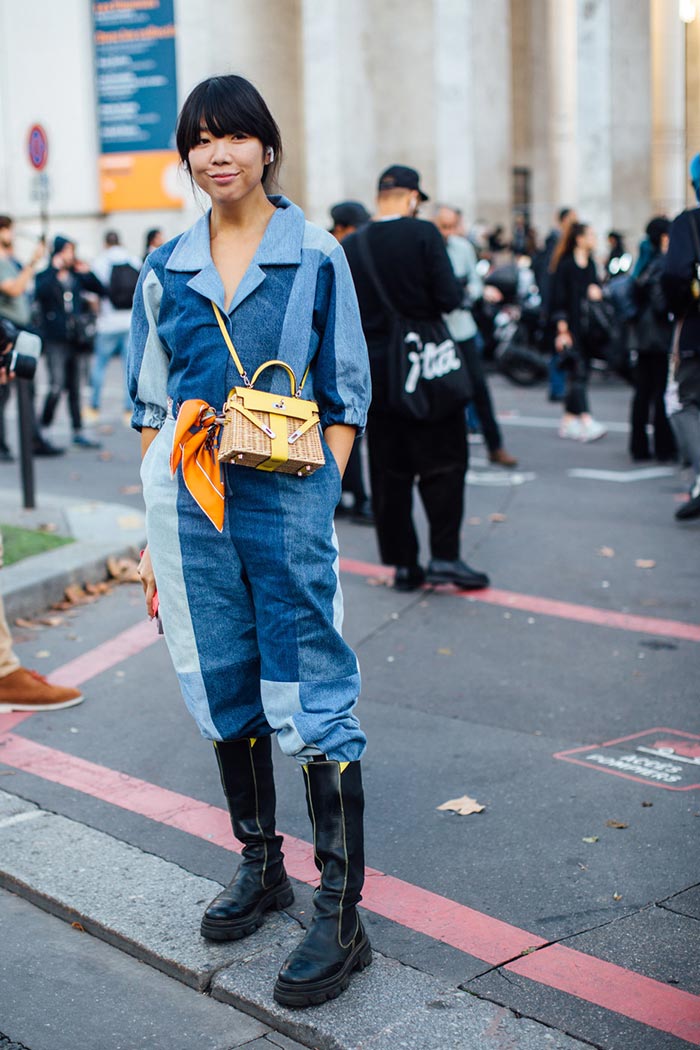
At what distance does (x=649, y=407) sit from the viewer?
35.1 feet

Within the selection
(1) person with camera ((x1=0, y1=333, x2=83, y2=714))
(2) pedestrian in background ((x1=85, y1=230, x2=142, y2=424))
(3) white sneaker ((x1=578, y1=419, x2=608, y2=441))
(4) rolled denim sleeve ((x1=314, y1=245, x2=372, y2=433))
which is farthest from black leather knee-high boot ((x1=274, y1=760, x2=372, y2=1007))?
(2) pedestrian in background ((x1=85, y1=230, x2=142, y2=424))

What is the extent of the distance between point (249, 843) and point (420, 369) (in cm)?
343

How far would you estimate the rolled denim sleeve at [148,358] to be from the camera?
3154mm

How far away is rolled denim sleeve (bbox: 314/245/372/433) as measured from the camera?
3.12 m

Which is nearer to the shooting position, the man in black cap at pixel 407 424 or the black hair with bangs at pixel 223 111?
the black hair with bangs at pixel 223 111

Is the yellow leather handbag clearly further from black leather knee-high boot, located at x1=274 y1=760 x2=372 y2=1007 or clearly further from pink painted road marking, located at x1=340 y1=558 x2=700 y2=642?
pink painted road marking, located at x1=340 y1=558 x2=700 y2=642

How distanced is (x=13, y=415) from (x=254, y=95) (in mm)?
12535

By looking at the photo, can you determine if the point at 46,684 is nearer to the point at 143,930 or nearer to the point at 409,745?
the point at 409,745

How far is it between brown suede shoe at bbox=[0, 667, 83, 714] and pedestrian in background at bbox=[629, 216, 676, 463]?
570cm

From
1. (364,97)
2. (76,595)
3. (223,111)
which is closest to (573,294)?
(76,595)

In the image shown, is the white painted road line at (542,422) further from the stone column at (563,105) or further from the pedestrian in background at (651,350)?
the stone column at (563,105)

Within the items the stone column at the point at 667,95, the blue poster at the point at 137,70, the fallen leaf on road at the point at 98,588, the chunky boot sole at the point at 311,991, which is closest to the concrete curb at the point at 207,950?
the chunky boot sole at the point at 311,991

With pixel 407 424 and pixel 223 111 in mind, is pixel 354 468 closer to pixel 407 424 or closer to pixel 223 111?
pixel 407 424

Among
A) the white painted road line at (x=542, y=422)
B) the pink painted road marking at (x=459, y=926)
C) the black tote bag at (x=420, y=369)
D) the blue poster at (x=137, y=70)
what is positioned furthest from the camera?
the blue poster at (x=137, y=70)
